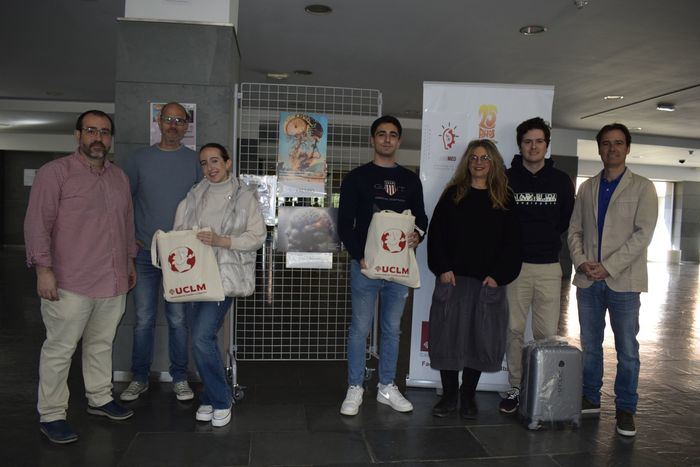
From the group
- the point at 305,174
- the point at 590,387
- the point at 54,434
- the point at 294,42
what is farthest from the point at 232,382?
the point at 294,42

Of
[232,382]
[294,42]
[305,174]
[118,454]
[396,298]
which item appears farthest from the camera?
[294,42]

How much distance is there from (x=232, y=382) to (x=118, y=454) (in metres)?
0.92

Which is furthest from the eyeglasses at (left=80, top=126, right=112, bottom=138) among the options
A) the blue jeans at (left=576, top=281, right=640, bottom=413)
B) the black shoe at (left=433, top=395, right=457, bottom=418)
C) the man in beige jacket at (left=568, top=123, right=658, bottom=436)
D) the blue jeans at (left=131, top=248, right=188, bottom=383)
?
the blue jeans at (left=576, top=281, right=640, bottom=413)

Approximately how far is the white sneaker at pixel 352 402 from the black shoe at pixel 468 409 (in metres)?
0.60

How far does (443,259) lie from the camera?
3.14 metres

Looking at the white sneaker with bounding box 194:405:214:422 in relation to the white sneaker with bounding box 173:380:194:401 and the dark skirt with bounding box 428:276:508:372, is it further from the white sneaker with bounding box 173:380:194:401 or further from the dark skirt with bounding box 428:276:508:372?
the dark skirt with bounding box 428:276:508:372

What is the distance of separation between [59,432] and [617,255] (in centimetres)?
306

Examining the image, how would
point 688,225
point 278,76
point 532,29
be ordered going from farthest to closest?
point 688,225
point 278,76
point 532,29

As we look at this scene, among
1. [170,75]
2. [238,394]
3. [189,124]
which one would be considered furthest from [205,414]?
[170,75]

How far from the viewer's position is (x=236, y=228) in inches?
113

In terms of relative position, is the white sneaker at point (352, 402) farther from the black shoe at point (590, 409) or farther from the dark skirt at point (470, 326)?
the black shoe at point (590, 409)

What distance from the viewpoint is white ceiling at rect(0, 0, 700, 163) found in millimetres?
5164

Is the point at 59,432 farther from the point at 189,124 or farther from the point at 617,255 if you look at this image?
the point at 617,255

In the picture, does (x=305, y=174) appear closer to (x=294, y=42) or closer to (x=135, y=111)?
(x=135, y=111)
